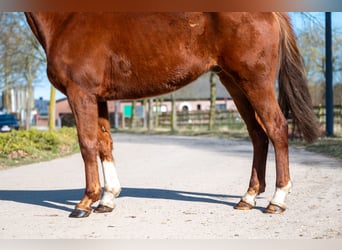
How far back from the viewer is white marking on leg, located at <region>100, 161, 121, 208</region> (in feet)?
19.8

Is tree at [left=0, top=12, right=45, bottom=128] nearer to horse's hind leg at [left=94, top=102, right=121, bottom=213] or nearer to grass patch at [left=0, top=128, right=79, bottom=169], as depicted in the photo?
grass patch at [left=0, top=128, right=79, bottom=169]

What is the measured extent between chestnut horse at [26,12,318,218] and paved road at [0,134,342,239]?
1.45 feet

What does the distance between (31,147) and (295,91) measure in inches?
380

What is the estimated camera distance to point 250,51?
5.64 metres

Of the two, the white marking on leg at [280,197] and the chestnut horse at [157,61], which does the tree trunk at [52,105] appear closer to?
the chestnut horse at [157,61]

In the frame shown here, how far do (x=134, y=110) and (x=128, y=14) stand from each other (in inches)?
1479

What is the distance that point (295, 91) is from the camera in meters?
6.32

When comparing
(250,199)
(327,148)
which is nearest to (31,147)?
(327,148)

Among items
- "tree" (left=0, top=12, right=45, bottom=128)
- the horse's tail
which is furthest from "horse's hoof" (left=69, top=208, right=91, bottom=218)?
"tree" (left=0, top=12, right=45, bottom=128)

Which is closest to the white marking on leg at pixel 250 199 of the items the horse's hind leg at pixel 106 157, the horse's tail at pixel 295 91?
the horse's tail at pixel 295 91

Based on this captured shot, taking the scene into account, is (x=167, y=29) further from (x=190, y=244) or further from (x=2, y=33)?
(x=2, y=33)

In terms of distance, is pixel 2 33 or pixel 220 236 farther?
pixel 2 33

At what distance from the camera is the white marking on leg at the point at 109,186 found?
6.05 m
